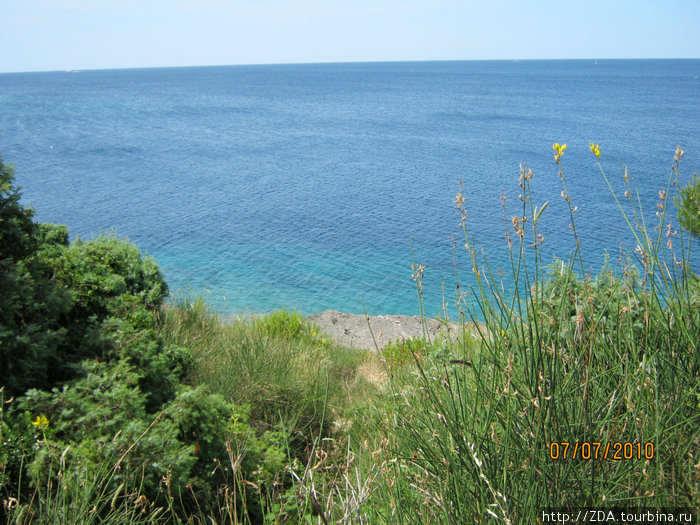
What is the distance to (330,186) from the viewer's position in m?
26.9

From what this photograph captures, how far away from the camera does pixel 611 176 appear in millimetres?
25938

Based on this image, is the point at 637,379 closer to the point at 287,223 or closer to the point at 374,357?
the point at 374,357

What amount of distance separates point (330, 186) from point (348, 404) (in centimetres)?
2220

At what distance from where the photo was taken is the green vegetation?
193 centimetres

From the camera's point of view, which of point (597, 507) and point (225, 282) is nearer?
point (597, 507)

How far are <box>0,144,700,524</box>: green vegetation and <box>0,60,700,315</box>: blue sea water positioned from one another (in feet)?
3.10

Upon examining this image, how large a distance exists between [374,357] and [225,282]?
878 centimetres

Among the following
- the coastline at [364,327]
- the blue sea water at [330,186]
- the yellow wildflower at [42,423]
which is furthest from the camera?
the blue sea water at [330,186]

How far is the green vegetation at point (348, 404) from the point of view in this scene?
1928mm

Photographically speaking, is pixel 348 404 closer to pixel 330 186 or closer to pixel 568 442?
pixel 568 442

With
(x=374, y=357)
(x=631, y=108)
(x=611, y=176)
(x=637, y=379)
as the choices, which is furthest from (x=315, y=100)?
(x=637, y=379)
